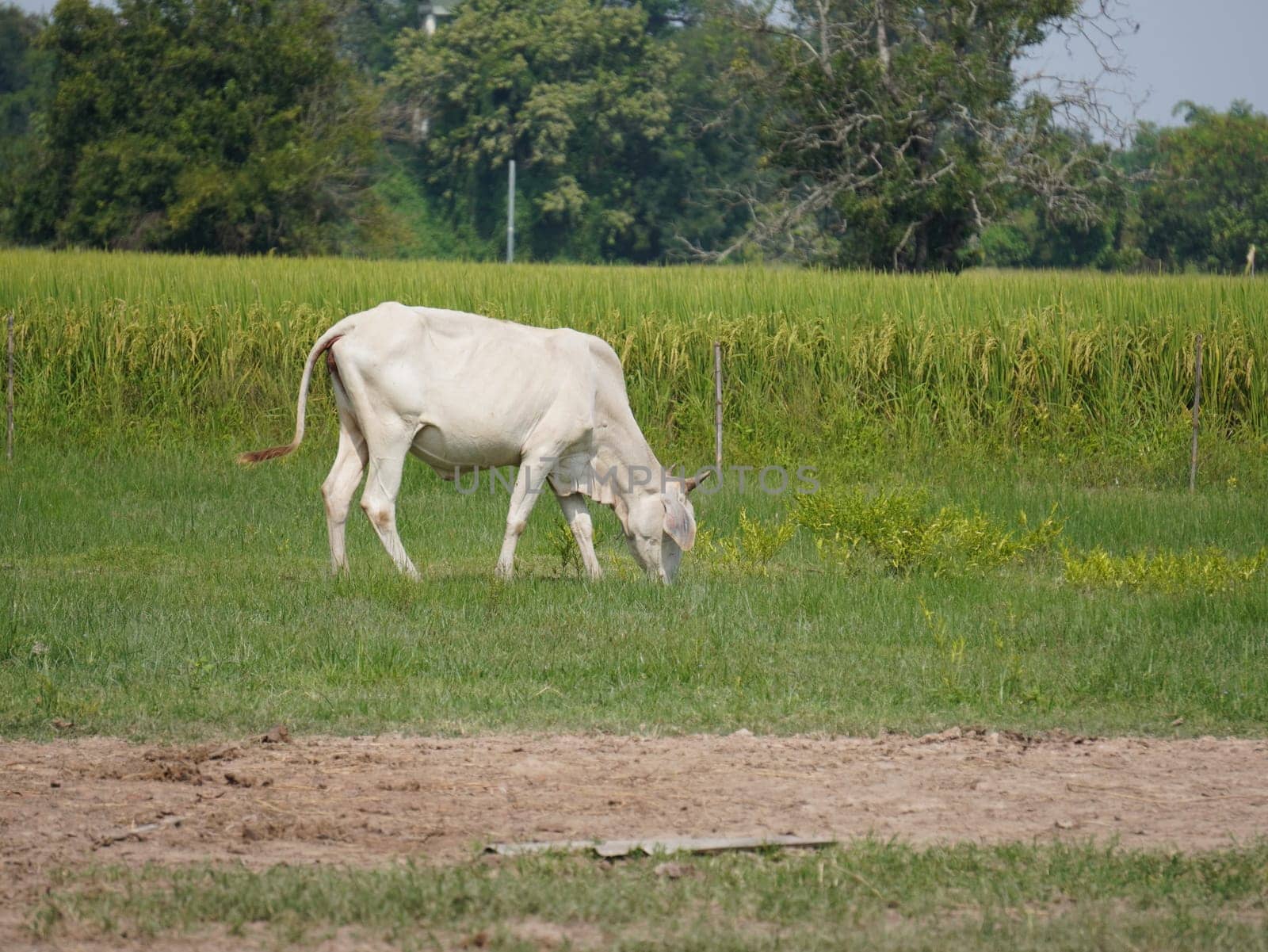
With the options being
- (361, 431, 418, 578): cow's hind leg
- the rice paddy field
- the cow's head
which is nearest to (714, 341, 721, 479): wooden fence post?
the rice paddy field

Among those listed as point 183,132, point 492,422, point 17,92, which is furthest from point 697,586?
point 17,92

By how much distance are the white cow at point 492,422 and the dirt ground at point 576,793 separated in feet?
13.0

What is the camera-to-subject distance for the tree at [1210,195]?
46375mm

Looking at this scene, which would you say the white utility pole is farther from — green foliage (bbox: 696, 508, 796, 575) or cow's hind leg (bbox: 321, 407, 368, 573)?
cow's hind leg (bbox: 321, 407, 368, 573)

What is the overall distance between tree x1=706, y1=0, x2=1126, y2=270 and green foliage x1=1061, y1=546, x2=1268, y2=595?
1965cm

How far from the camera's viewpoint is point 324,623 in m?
9.20

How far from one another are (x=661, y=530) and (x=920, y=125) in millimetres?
21796

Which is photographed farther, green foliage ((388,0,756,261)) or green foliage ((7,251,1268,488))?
green foliage ((388,0,756,261))

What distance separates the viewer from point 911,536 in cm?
1155

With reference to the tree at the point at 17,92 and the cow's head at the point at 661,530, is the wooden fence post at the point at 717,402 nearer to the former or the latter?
the cow's head at the point at 661,530

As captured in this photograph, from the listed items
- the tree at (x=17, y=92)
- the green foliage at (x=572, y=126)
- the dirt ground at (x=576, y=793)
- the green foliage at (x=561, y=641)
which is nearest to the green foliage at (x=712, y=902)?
the dirt ground at (x=576, y=793)

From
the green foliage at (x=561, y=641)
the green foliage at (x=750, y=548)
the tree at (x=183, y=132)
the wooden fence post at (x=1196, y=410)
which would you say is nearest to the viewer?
the green foliage at (x=561, y=641)

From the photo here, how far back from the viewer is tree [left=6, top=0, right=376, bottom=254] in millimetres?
36781

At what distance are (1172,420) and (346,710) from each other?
1313 cm
